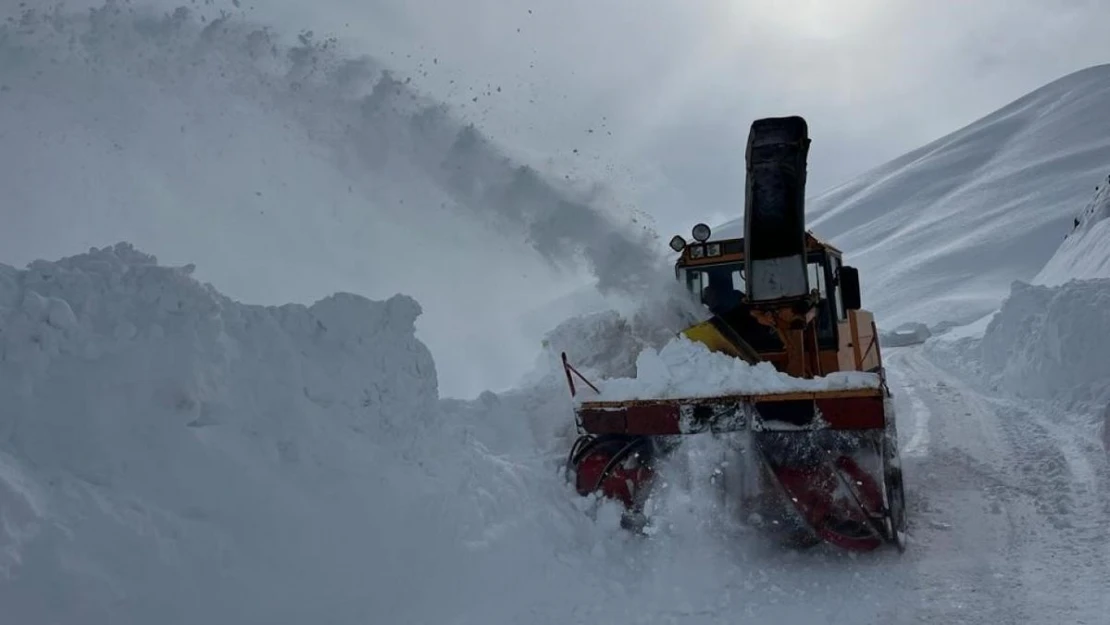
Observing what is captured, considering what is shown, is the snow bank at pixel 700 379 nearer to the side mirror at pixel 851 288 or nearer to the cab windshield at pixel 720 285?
the cab windshield at pixel 720 285

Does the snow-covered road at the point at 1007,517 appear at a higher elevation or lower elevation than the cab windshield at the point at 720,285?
lower

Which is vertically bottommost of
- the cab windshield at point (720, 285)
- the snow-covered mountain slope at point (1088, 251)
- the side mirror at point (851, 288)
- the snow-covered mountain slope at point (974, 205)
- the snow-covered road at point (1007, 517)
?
the snow-covered road at point (1007, 517)

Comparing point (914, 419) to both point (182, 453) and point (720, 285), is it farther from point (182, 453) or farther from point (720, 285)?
point (182, 453)

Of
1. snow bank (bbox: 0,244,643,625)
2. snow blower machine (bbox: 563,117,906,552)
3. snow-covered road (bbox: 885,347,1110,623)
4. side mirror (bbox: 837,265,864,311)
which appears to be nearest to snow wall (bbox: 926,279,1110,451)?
snow-covered road (bbox: 885,347,1110,623)

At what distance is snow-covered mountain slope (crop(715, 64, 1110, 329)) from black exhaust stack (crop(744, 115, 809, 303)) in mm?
29183

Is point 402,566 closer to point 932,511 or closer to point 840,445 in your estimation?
point 840,445

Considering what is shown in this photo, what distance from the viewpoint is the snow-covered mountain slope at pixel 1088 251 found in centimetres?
1938

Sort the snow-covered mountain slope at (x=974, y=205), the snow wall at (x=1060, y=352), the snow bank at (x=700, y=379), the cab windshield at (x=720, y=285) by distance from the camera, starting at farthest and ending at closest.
Result: 1. the snow-covered mountain slope at (x=974, y=205)
2. the snow wall at (x=1060, y=352)
3. the cab windshield at (x=720, y=285)
4. the snow bank at (x=700, y=379)

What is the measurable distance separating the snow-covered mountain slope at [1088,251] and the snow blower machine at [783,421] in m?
12.3

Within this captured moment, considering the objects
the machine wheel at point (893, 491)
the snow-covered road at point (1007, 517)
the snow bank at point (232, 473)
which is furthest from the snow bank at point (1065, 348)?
the snow bank at point (232, 473)

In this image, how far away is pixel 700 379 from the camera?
6.16m

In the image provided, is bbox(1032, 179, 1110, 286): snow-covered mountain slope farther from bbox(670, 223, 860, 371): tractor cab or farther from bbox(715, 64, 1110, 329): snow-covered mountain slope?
bbox(670, 223, 860, 371): tractor cab

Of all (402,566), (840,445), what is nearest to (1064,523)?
(840,445)

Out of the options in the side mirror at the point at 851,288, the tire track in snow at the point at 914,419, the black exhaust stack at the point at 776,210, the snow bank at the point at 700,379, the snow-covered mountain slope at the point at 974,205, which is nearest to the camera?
the snow bank at the point at 700,379
